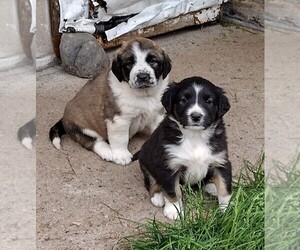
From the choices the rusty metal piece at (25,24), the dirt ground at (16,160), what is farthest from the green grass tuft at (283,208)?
the rusty metal piece at (25,24)

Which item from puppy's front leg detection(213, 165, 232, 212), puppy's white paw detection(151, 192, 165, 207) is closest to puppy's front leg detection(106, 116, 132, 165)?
puppy's white paw detection(151, 192, 165, 207)

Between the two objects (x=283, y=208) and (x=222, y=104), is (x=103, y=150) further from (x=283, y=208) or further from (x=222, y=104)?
(x=283, y=208)

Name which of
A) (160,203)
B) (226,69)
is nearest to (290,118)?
(160,203)

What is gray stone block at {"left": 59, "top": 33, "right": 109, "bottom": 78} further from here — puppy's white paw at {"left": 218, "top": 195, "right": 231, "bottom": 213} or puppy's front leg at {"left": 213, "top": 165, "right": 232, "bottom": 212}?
puppy's white paw at {"left": 218, "top": 195, "right": 231, "bottom": 213}

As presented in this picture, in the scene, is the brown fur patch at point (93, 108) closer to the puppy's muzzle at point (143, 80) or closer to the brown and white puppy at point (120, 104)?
the brown and white puppy at point (120, 104)

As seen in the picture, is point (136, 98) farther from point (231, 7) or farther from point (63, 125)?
point (231, 7)
